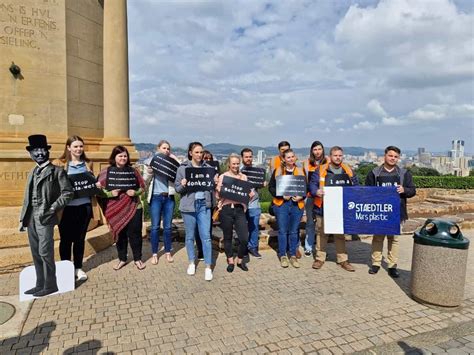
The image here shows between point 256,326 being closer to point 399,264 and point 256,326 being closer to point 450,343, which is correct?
point 450,343

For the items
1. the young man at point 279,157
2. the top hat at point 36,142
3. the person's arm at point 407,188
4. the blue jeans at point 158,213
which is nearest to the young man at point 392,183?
the person's arm at point 407,188

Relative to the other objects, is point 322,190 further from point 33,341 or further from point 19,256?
point 19,256

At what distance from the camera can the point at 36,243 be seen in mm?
4902

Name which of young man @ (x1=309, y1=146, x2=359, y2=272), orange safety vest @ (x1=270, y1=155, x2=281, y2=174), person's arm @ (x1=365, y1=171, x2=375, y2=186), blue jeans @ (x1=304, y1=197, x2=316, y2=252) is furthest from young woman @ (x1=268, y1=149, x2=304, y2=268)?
person's arm @ (x1=365, y1=171, x2=375, y2=186)

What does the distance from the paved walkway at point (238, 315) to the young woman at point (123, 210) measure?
1.31 feet

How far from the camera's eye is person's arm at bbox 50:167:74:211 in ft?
16.1

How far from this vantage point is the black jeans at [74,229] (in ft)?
18.0

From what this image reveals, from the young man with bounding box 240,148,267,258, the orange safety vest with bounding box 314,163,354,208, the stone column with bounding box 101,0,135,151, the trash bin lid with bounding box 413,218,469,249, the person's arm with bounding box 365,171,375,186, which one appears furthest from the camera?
the stone column with bounding box 101,0,135,151

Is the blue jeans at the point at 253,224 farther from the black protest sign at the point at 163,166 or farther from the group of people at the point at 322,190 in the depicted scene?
the black protest sign at the point at 163,166

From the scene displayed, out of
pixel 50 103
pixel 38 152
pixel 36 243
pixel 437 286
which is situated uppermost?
pixel 50 103

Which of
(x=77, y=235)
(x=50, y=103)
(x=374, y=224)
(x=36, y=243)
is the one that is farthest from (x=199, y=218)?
(x=50, y=103)

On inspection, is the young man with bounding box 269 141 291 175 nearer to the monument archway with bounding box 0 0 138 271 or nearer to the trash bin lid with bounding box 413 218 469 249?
the trash bin lid with bounding box 413 218 469 249

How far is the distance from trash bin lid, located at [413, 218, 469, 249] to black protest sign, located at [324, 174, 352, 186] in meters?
1.54

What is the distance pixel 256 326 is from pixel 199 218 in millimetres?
2264
